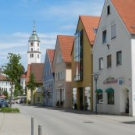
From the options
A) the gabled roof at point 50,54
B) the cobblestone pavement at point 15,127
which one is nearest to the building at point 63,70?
the gabled roof at point 50,54

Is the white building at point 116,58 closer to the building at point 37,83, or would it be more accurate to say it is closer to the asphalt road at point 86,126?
the asphalt road at point 86,126

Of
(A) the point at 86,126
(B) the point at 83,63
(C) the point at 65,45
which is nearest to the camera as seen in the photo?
(A) the point at 86,126

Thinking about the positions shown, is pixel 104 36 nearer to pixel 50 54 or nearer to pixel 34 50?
pixel 50 54

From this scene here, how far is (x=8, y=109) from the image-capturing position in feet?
119

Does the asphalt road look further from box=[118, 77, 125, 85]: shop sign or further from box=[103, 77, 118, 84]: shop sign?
box=[103, 77, 118, 84]: shop sign

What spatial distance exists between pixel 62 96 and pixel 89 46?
54.6 feet

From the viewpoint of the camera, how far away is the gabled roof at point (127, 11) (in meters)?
33.8

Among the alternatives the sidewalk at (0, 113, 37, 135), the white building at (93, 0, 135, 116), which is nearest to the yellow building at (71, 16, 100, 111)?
the white building at (93, 0, 135, 116)

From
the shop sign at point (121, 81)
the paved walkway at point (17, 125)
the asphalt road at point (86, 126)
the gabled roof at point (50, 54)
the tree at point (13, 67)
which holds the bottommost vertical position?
the asphalt road at point (86, 126)

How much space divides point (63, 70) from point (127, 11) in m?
24.7

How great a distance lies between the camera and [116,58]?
3591 centimetres

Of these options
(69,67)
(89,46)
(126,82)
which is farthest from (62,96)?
(126,82)

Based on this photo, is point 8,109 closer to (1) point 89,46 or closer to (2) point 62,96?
(1) point 89,46

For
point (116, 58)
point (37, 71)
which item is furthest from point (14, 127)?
point (37, 71)
